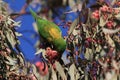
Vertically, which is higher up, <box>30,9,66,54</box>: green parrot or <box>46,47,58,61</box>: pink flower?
<box>30,9,66,54</box>: green parrot

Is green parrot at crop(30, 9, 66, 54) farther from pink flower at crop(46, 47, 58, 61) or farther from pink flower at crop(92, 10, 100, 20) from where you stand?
pink flower at crop(92, 10, 100, 20)

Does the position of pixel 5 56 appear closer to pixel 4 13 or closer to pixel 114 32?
pixel 4 13

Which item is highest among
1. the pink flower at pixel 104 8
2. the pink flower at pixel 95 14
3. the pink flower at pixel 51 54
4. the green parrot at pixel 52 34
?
the pink flower at pixel 104 8

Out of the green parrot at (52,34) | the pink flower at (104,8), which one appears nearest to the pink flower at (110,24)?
the pink flower at (104,8)

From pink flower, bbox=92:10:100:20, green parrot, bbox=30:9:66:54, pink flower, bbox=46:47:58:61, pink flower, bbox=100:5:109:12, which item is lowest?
pink flower, bbox=46:47:58:61

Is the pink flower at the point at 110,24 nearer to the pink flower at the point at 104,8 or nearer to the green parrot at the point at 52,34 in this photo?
the pink flower at the point at 104,8

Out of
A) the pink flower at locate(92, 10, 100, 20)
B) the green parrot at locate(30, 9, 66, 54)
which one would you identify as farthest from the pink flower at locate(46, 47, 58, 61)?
the pink flower at locate(92, 10, 100, 20)

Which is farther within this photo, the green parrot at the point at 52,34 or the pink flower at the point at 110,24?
the green parrot at the point at 52,34

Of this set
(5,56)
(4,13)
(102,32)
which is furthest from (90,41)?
(4,13)

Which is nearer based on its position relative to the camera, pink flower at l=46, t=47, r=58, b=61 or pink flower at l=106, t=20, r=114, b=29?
pink flower at l=106, t=20, r=114, b=29

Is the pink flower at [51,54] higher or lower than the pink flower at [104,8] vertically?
lower

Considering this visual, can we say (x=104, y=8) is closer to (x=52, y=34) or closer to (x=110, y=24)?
(x=110, y=24)

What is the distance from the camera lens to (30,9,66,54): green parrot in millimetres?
2176

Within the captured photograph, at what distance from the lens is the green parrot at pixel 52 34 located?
7.14ft
